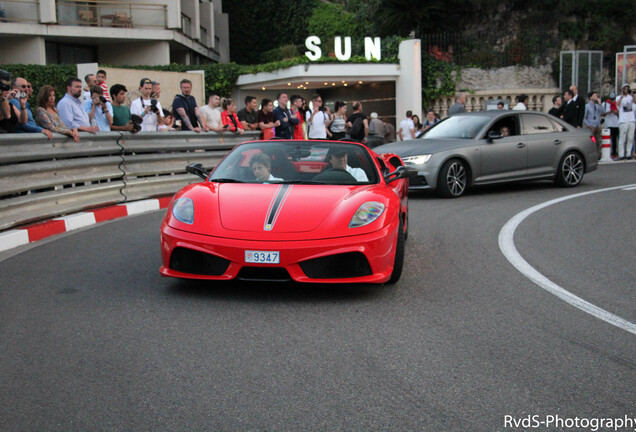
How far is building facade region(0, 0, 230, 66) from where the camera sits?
105 ft

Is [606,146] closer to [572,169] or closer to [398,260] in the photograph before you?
[572,169]

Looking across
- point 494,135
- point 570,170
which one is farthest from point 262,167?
point 570,170

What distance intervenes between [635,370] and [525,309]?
4.52 ft

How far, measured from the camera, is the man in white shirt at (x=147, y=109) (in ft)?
43.0

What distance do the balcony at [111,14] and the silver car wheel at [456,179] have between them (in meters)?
25.2

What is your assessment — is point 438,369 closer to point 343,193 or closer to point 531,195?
point 343,193

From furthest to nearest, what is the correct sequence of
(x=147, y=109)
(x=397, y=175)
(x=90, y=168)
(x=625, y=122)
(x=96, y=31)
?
1. (x=96, y=31)
2. (x=625, y=122)
3. (x=147, y=109)
4. (x=90, y=168)
5. (x=397, y=175)

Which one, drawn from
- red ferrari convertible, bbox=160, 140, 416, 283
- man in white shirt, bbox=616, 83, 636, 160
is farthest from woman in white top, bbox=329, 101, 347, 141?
red ferrari convertible, bbox=160, 140, 416, 283

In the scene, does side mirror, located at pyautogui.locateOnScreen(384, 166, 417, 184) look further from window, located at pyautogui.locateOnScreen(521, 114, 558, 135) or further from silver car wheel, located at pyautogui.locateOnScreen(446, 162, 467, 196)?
window, located at pyautogui.locateOnScreen(521, 114, 558, 135)

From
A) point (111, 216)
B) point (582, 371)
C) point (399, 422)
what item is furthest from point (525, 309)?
point (111, 216)

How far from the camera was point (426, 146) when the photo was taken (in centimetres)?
1289

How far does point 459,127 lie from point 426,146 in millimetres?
1045

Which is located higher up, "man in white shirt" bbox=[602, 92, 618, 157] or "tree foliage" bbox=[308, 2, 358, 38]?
"tree foliage" bbox=[308, 2, 358, 38]

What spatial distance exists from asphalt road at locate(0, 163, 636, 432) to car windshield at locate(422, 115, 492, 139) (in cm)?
593
